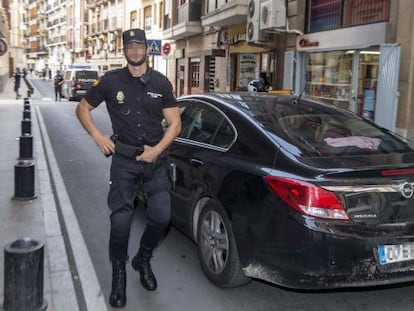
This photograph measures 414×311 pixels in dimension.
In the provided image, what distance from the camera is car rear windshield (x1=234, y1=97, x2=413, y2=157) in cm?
393

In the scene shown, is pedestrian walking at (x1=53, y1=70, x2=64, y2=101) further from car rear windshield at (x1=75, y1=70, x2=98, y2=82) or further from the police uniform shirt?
the police uniform shirt

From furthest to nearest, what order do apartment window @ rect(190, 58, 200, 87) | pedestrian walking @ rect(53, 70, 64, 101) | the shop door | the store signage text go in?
pedestrian walking @ rect(53, 70, 64, 101) → apartment window @ rect(190, 58, 200, 87) → the store signage text → the shop door

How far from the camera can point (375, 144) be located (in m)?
4.19

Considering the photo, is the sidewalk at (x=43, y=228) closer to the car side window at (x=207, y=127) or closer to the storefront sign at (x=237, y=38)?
the car side window at (x=207, y=127)

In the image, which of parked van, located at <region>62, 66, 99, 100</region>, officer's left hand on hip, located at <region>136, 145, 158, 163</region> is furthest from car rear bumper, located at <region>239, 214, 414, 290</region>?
parked van, located at <region>62, 66, 99, 100</region>

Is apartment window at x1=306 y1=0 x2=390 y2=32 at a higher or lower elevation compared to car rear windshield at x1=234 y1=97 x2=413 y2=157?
higher

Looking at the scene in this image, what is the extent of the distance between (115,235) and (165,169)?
61 centimetres

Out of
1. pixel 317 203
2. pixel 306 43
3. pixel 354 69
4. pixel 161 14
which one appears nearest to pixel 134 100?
pixel 317 203

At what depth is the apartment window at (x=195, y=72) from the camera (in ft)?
86.8

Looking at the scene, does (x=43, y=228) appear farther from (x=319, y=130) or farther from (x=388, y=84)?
(x=388, y=84)

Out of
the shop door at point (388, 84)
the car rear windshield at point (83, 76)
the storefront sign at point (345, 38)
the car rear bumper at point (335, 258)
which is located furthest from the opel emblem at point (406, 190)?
the car rear windshield at point (83, 76)

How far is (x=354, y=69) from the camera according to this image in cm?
1262

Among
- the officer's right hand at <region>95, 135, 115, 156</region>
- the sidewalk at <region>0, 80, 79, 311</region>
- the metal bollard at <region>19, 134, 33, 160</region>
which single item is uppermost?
the officer's right hand at <region>95, 135, 115, 156</region>

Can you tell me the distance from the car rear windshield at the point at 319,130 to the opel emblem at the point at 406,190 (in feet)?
1.58
